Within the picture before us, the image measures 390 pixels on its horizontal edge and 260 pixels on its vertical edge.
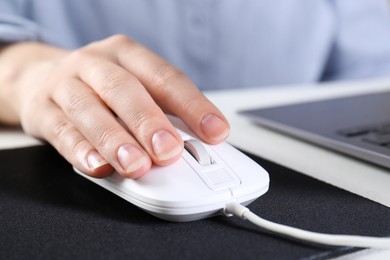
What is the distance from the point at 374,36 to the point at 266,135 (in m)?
0.65

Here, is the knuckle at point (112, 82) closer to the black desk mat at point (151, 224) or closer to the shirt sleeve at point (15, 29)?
the black desk mat at point (151, 224)

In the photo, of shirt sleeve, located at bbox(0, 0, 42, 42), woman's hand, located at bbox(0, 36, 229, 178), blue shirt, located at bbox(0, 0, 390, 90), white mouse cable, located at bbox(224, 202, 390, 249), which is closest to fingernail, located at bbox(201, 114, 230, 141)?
→ woman's hand, located at bbox(0, 36, 229, 178)

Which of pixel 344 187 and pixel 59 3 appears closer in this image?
pixel 344 187

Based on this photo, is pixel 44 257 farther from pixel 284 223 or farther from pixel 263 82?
pixel 263 82

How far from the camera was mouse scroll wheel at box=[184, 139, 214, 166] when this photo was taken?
13.7 inches

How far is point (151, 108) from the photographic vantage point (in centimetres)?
38

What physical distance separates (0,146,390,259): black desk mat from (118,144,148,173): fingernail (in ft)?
0.10

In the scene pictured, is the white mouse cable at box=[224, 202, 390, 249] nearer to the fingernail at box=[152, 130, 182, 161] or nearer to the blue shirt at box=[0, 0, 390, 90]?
the fingernail at box=[152, 130, 182, 161]

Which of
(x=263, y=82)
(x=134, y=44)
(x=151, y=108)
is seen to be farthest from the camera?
(x=263, y=82)

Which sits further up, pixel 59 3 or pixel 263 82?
pixel 59 3

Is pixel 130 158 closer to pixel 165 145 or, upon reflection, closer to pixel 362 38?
pixel 165 145

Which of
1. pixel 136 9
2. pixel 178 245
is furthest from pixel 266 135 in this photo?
pixel 136 9

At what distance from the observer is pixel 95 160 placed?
0.37 meters

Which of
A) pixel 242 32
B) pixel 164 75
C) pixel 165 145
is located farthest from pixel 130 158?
pixel 242 32
